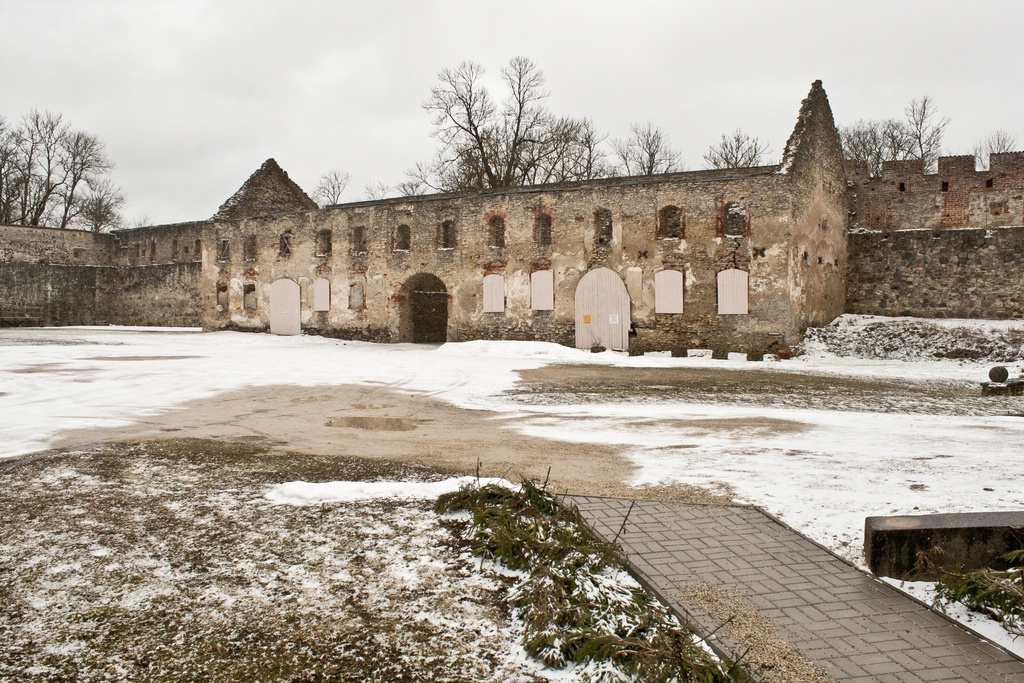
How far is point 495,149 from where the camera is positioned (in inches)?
1650

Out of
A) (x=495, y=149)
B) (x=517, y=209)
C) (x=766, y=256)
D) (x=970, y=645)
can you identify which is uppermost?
(x=495, y=149)

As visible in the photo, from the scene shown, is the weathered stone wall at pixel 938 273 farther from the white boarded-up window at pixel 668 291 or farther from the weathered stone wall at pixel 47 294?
the weathered stone wall at pixel 47 294

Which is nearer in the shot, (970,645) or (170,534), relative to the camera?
(970,645)

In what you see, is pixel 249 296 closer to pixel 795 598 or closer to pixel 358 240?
pixel 358 240

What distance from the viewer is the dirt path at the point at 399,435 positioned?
6.78 meters

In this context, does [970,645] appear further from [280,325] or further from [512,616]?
[280,325]

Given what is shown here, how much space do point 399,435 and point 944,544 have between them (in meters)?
6.17

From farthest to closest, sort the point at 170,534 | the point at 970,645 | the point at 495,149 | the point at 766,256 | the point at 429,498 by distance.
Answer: the point at 495,149 < the point at 766,256 < the point at 429,498 < the point at 170,534 < the point at 970,645

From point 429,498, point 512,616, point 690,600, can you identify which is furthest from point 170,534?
point 690,600

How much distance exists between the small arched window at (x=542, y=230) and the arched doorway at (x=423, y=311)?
4.49 m

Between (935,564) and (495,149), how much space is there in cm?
3989

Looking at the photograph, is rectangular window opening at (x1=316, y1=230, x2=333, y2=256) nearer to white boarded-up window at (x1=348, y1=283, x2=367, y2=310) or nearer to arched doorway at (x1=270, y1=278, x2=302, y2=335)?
Answer: arched doorway at (x1=270, y1=278, x2=302, y2=335)

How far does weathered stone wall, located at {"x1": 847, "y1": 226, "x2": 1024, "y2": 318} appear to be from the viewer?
23672 mm

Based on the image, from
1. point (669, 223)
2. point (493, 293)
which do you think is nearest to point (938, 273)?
point (669, 223)
